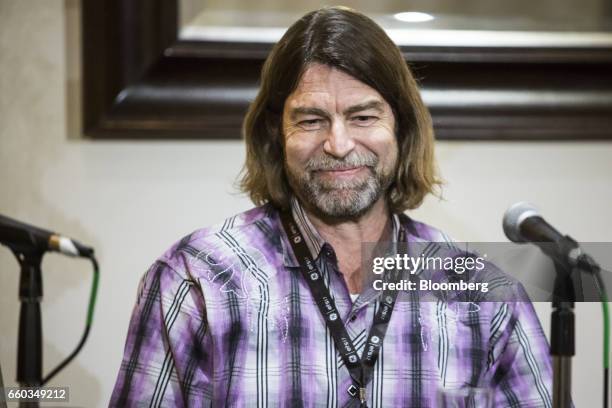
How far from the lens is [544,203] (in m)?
1.93

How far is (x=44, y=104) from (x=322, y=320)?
30.9 inches

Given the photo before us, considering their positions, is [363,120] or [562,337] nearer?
[562,337]

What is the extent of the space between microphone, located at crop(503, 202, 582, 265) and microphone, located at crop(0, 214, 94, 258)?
1.67ft

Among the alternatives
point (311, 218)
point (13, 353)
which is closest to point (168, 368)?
point (311, 218)

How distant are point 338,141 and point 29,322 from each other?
536mm

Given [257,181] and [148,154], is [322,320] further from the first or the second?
[148,154]

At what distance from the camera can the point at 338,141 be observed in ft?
4.43

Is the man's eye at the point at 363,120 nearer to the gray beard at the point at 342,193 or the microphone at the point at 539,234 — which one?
the gray beard at the point at 342,193

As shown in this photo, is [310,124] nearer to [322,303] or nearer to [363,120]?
[363,120]

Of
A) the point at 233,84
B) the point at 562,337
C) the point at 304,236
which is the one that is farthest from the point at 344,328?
the point at 233,84

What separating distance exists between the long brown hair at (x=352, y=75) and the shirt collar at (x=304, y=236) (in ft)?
0.09

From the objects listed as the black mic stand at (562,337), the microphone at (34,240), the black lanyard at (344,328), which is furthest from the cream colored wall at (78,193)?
the black mic stand at (562,337)

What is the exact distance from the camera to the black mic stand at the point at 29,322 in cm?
106

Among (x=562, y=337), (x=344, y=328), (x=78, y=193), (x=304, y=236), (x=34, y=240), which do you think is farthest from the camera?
(x=78, y=193)
